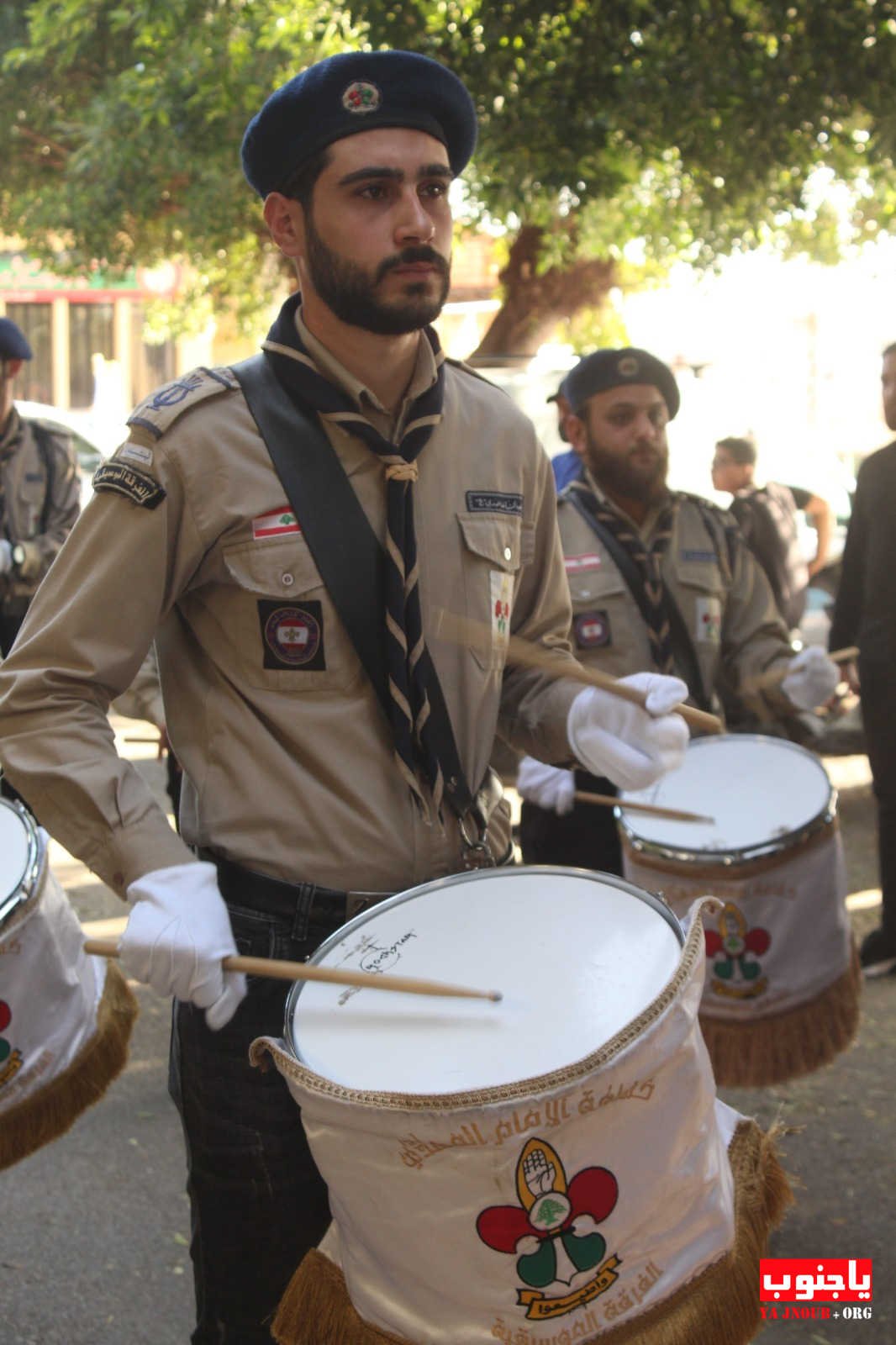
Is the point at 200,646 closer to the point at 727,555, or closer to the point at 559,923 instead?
the point at 559,923

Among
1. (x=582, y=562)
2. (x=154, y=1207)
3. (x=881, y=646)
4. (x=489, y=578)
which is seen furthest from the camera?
(x=881, y=646)

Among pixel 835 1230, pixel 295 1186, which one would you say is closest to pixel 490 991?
pixel 295 1186

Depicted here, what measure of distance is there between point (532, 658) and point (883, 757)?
3.60 metres

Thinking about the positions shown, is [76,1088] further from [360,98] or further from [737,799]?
[360,98]

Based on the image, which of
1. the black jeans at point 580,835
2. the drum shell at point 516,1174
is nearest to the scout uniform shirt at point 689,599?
the black jeans at point 580,835

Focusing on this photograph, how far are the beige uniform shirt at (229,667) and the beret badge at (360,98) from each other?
39 centimetres

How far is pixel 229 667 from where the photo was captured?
225 cm

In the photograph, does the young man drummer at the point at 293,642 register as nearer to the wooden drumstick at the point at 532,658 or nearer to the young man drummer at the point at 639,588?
the wooden drumstick at the point at 532,658

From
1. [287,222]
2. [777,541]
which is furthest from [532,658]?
[777,541]

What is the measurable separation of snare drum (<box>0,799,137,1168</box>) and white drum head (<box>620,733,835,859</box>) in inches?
50.7

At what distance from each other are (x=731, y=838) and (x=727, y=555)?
111cm

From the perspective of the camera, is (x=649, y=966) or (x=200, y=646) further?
(x=200, y=646)

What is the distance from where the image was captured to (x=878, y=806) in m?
5.61

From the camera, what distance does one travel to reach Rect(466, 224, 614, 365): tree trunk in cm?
1216
